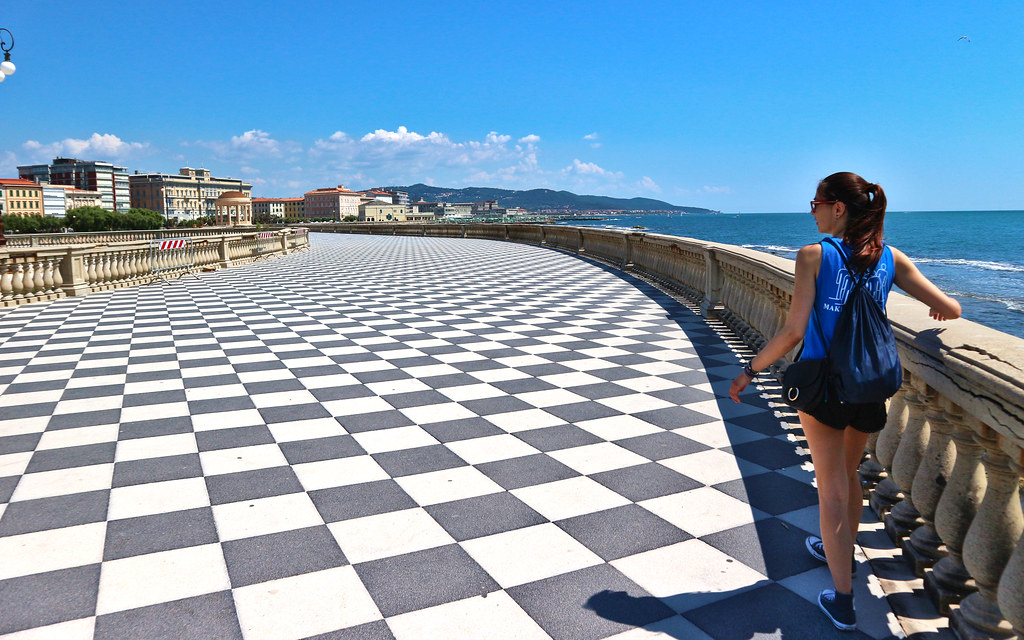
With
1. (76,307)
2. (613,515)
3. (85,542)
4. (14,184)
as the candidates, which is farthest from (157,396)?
(14,184)

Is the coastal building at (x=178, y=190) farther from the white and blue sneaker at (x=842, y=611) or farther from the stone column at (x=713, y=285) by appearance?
the white and blue sneaker at (x=842, y=611)

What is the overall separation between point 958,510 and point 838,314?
89cm

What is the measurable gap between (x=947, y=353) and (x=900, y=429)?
898 millimetres

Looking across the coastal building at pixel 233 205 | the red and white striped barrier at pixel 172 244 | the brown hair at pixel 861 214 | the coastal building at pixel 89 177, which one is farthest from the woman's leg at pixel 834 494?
the coastal building at pixel 89 177

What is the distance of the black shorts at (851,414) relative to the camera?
98.2 inches

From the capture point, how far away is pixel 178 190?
175 m

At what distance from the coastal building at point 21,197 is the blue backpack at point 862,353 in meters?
162

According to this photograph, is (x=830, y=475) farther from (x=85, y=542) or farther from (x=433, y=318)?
(x=433, y=318)

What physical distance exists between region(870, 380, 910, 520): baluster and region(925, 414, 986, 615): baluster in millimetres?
516

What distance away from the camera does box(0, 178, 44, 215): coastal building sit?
443 feet

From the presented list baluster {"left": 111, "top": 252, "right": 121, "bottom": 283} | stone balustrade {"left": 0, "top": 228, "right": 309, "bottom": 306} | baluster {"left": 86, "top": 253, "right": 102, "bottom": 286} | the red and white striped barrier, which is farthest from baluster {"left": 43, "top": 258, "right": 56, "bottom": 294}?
the red and white striped barrier

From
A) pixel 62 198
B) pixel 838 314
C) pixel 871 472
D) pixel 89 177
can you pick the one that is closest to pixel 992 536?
pixel 838 314

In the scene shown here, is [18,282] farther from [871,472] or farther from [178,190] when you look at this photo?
[178,190]

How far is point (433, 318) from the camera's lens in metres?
10.4
